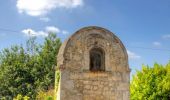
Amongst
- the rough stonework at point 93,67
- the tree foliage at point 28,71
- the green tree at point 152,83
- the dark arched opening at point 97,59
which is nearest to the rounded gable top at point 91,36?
the rough stonework at point 93,67

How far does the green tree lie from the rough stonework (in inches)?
430

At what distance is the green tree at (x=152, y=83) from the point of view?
23.9 meters

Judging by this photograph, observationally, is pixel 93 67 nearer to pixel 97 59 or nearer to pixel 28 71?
pixel 97 59

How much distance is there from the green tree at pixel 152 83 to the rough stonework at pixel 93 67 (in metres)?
10.9

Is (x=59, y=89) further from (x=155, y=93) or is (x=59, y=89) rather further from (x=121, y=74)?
(x=155, y=93)

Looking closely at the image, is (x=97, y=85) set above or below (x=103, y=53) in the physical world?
below

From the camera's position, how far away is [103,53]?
13727 mm

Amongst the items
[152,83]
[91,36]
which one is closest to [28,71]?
[152,83]

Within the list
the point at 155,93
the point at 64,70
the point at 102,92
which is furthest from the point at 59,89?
the point at 155,93

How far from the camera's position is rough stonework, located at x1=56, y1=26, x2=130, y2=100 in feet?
42.2

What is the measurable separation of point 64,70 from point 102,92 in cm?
178

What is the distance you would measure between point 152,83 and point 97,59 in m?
11.8

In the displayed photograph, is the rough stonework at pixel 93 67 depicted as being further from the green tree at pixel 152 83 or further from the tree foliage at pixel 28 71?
the tree foliage at pixel 28 71

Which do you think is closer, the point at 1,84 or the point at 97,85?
the point at 97,85
